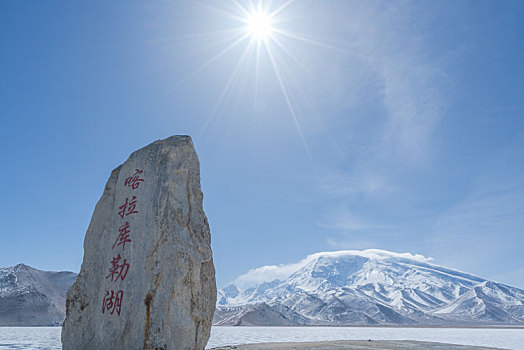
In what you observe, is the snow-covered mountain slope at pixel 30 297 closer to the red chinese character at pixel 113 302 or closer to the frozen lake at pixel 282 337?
the frozen lake at pixel 282 337

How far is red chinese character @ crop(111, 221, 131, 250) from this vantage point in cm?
874

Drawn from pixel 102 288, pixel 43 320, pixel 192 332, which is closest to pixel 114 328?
pixel 102 288

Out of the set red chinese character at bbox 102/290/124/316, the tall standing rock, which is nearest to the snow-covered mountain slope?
the tall standing rock

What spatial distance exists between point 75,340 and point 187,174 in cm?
485

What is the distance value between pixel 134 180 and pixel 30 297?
121415 mm

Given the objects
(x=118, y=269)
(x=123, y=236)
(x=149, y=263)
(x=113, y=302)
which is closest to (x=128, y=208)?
(x=123, y=236)

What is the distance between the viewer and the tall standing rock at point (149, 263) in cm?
777

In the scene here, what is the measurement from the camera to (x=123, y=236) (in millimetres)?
8859

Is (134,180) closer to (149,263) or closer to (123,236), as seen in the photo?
(123,236)

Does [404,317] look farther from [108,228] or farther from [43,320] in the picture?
[108,228]

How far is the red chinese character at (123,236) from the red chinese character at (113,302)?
3.49 ft

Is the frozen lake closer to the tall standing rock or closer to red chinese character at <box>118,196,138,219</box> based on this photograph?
the tall standing rock

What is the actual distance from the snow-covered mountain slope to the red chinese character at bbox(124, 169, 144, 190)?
4234 inches

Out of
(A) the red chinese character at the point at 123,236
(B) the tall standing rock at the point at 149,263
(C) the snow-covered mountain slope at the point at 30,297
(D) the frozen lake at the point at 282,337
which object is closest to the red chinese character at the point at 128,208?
(B) the tall standing rock at the point at 149,263
